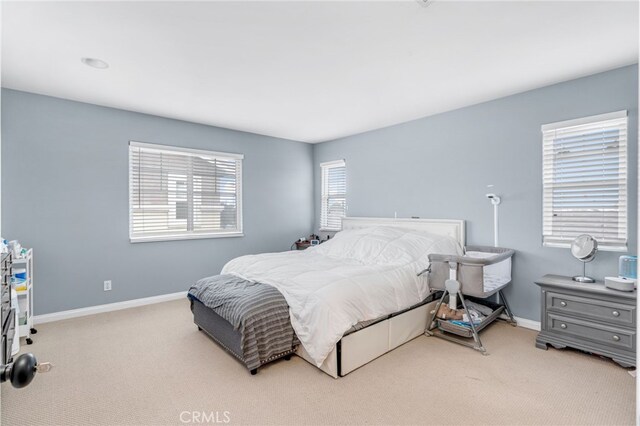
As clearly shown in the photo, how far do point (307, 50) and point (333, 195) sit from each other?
3.34 metres

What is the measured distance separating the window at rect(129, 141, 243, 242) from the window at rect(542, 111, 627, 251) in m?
4.04

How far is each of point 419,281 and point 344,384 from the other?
1.30 metres

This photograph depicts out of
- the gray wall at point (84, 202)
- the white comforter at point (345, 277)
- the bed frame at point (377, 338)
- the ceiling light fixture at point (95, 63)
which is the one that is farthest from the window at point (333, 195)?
the ceiling light fixture at point (95, 63)

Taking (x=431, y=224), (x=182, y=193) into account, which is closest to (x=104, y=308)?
(x=182, y=193)

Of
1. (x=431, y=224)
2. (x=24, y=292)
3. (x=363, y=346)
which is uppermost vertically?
(x=431, y=224)

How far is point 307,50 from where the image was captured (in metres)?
2.49

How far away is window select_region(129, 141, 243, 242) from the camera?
4.12m

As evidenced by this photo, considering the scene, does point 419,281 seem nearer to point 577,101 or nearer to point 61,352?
point 577,101

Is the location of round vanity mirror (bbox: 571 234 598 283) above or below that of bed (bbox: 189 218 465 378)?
above

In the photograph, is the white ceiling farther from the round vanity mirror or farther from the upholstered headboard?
the round vanity mirror

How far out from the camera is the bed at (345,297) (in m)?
2.39

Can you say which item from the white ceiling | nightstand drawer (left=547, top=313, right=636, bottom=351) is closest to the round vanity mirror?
nightstand drawer (left=547, top=313, right=636, bottom=351)

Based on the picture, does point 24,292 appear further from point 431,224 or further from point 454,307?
point 431,224
